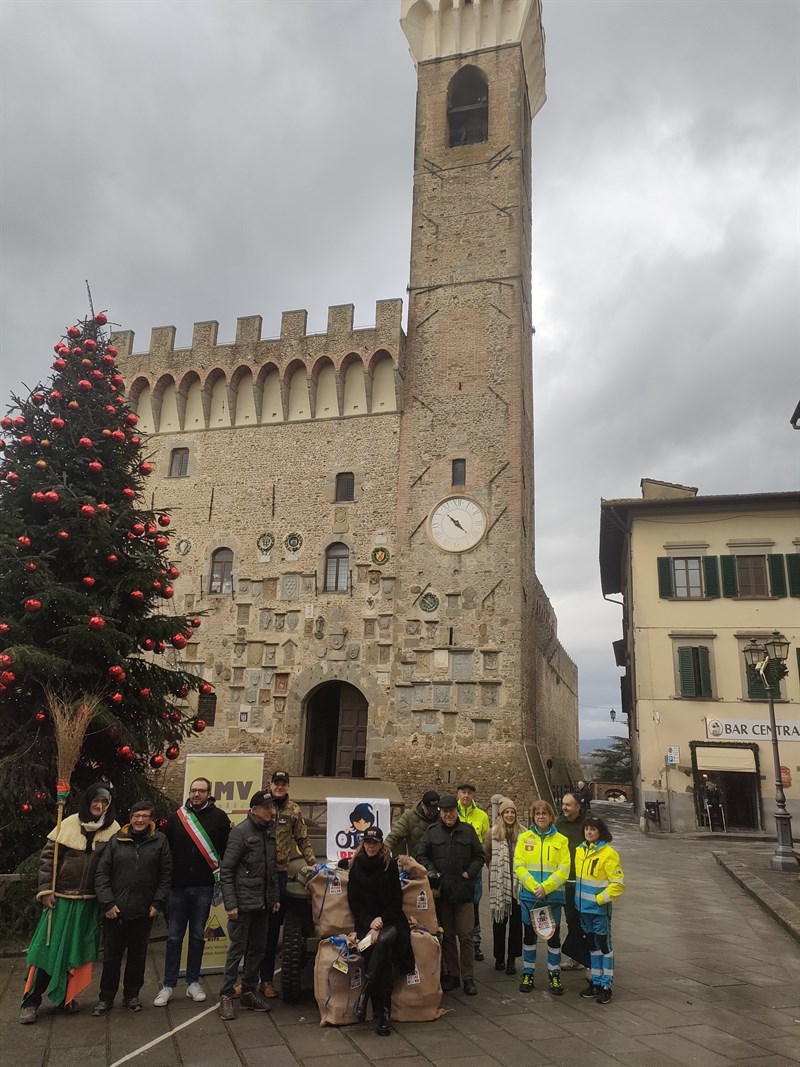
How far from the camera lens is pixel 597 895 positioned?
20.5 ft

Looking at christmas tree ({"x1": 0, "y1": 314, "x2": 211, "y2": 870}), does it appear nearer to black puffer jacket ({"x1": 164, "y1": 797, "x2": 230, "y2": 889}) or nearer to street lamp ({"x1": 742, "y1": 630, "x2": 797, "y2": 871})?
black puffer jacket ({"x1": 164, "y1": 797, "x2": 230, "y2": 889})

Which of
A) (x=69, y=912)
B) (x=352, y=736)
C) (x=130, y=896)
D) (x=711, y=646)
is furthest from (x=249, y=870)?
(x=711, y=646)

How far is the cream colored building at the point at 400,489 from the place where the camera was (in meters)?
19.5

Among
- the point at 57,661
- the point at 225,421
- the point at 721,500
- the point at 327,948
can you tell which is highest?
the point at 225,421

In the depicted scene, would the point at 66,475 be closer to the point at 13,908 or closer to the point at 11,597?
the point at 11,597

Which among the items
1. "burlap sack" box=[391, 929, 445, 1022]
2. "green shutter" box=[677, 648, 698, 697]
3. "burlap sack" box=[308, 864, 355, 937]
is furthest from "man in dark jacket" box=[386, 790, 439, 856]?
"green shutter" box=[677, 648, 698, 697]

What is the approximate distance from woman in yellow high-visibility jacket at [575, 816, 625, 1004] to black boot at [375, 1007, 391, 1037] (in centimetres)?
182

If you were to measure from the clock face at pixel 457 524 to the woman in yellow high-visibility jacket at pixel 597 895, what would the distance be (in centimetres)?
1370

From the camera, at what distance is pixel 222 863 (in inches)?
233

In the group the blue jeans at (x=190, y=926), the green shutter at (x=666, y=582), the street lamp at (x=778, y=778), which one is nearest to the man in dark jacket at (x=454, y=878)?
the blue jeans at (x=190, y=926)

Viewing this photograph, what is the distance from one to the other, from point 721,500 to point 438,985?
18.8 meters

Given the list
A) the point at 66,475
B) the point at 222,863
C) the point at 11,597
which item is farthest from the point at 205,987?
the point at 66,475

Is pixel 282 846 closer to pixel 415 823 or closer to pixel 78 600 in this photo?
pixel 415 823

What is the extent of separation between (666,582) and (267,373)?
13.3 metres
